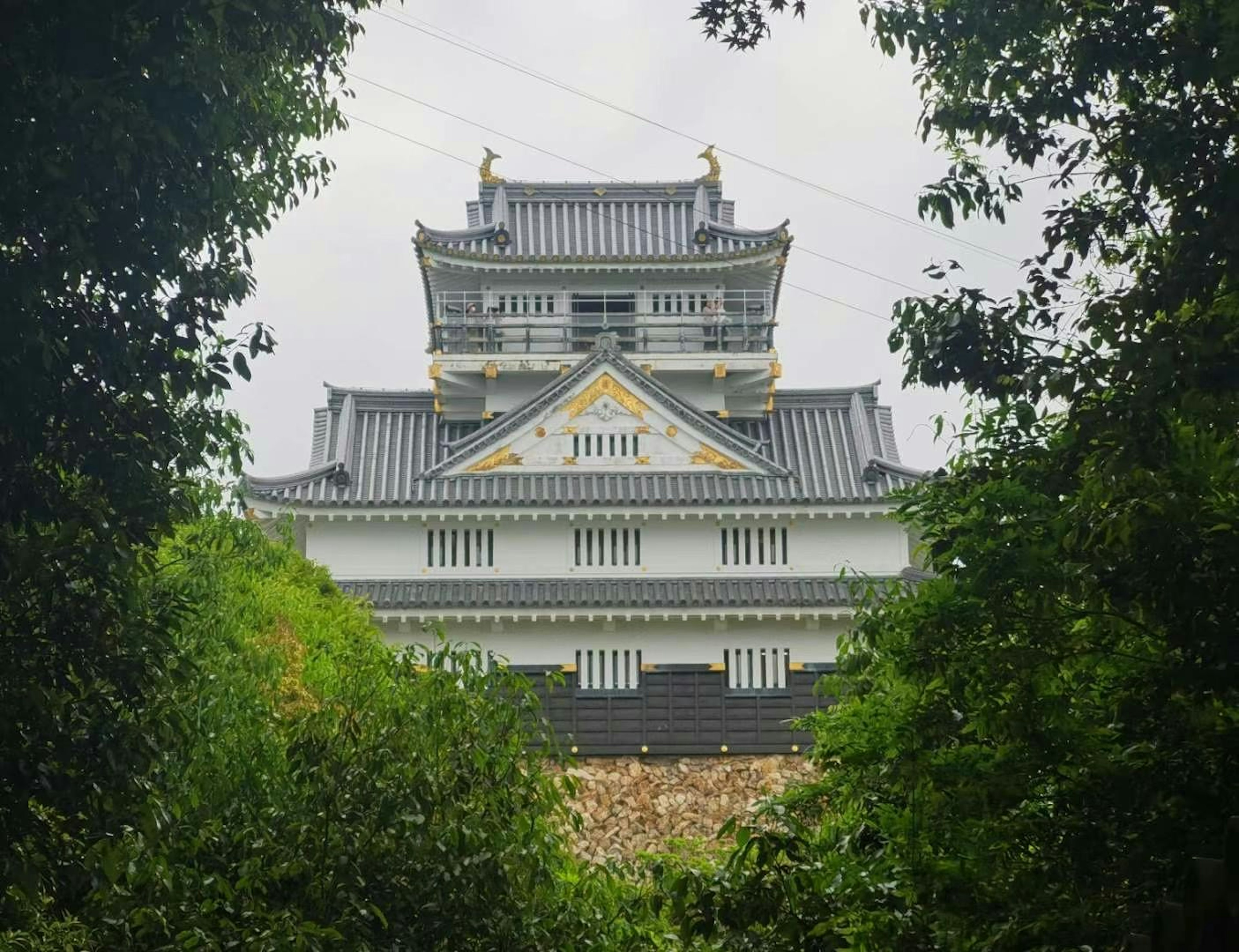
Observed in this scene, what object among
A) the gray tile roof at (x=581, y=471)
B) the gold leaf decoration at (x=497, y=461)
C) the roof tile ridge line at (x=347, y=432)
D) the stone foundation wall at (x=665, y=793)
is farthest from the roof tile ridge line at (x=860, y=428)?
the roof tile ridge line at (x=347, y=432)

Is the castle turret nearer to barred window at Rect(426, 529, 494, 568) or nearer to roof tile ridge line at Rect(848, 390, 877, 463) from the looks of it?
roof tile ridge line at Rect(848, 390, 877, 463)

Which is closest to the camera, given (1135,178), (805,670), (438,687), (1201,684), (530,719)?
(1201,684)

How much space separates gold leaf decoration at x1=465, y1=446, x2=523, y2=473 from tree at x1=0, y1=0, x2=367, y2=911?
2243 centimetres

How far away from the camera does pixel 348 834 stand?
10.9 metres

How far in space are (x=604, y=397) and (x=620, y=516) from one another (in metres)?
2.27

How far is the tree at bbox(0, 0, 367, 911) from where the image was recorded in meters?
8.05

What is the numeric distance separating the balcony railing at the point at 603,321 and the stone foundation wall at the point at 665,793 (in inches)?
333

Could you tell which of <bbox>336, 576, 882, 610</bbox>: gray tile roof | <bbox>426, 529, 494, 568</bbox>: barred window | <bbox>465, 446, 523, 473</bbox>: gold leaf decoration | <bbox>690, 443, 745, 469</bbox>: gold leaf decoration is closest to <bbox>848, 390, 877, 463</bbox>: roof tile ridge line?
<bbox>690, 443, 745, 469</bbox>: gold leaf decoration

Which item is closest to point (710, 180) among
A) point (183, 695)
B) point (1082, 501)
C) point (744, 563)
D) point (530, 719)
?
point (744, 563)

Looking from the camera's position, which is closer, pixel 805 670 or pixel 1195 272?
pixel 1195 272

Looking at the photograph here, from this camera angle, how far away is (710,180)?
125ft

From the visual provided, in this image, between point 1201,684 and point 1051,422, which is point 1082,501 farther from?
point 1051,422

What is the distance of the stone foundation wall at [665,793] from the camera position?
94.1 feet

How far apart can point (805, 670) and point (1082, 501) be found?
74.4 feet
